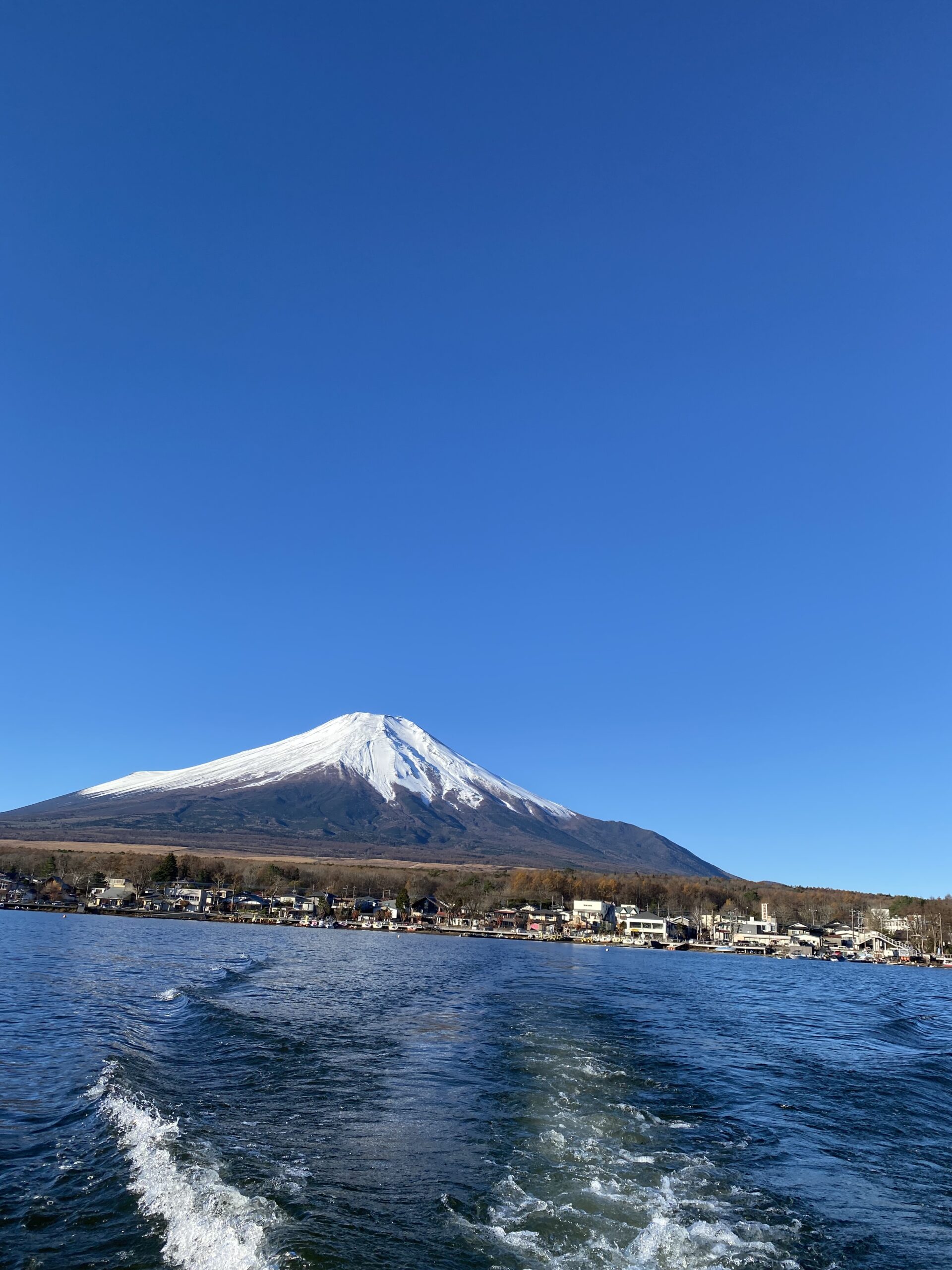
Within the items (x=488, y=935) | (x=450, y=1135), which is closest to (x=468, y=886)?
(x=488, y=935)

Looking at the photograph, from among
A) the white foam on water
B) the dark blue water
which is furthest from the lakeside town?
the white foam on water

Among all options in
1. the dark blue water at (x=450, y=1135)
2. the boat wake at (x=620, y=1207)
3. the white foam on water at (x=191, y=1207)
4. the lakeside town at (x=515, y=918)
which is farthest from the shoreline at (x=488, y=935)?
the white foam on water at (x=191, y=1207)

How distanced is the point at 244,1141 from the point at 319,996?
19.2 metres

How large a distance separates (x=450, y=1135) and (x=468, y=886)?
124574 millimetres

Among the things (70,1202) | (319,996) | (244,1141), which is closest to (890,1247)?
(244,1141)

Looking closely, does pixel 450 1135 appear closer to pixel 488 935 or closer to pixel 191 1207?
pixel 191 1207

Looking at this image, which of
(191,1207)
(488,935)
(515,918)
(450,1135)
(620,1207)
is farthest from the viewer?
(515,918)

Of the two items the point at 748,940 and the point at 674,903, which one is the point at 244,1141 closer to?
the point at 748,940

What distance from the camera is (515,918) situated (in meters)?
114

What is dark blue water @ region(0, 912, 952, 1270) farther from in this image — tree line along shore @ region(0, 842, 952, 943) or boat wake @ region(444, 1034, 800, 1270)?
tree line along shore @ region(0, 842, 952, 943)

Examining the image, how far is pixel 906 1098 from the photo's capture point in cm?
1838

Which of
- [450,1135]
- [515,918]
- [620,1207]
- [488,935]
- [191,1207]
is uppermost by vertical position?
[191,1207]

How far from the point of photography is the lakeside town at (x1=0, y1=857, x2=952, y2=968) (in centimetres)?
10062

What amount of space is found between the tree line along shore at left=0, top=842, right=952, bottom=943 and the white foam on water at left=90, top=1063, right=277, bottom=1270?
376ft
